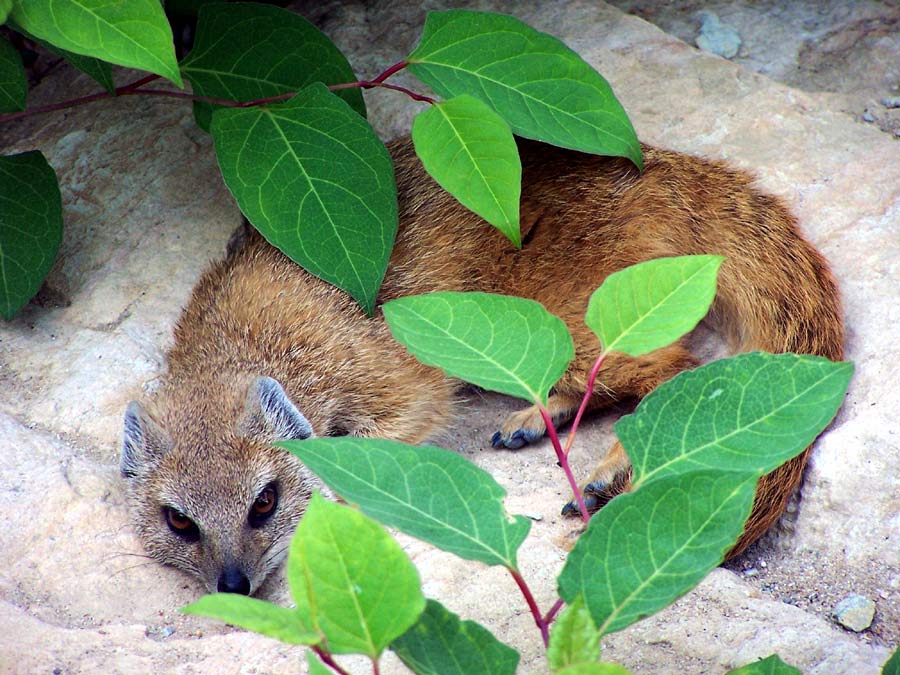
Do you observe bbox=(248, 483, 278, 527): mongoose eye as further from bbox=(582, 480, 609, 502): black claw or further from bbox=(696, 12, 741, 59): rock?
bbox=(696, 12, 741, 59): rock

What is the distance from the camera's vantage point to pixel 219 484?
8.09 ft

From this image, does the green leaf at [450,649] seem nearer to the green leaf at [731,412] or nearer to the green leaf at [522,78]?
the green leaf at [731,412]

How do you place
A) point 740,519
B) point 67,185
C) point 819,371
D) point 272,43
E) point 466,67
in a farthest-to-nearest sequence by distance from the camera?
point 67,185
point 272,43
point 466,67
point 819,371
point 740,519

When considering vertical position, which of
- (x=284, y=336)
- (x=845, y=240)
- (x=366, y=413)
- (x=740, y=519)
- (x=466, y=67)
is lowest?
(x=366, y=413)

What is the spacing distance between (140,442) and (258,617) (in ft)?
5.15

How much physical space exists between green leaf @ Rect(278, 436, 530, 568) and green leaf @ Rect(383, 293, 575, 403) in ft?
0.58

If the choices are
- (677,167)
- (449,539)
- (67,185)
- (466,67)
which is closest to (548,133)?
(466,67)

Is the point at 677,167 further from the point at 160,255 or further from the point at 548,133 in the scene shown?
the point at 160,255

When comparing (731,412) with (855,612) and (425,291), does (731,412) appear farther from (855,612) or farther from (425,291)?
(425,291)

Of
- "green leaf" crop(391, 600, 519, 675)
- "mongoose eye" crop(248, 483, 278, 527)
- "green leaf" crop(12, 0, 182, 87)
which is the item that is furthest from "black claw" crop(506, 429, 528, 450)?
"green leaf" crop(391, 600, 519, 675)

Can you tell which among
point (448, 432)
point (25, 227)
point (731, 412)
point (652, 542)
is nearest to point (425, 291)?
point (448, 432)

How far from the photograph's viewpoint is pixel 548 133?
240 centimetres

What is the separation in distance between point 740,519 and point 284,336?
1.95m

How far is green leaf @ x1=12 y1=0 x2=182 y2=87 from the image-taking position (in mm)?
1905
